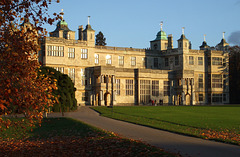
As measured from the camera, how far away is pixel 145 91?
6216 centimetres

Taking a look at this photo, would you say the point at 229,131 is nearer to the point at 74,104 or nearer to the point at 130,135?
the point at 130,135

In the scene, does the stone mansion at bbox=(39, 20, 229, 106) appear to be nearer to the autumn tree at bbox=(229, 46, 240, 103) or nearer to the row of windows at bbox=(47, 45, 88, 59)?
the row of windows at bbox=(47, 45, 88, 59)

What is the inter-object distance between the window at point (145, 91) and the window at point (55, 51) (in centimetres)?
1488

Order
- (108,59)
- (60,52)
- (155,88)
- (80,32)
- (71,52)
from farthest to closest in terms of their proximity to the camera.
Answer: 1. (80,32)
2. (155,88)
3. (108,59)
4. (71,52)
5. (60,52)

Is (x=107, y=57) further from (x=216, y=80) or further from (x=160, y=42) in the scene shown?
(x=216, y=80)

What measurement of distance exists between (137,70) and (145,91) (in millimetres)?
4048

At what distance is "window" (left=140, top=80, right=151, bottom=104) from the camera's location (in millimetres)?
61594

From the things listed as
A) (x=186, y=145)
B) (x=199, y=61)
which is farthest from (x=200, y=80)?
(x=186, y=145)

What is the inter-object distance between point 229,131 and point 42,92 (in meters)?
12.0

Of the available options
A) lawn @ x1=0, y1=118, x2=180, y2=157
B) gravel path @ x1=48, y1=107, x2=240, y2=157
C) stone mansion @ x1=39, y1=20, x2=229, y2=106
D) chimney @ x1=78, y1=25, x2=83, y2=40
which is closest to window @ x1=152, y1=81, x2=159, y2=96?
stone mansion @ x1=39, y1=20, x2=229, y2=106

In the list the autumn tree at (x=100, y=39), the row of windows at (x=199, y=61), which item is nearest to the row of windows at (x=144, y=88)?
the row of windows at (x=199, y=61)

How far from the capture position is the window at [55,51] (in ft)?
180

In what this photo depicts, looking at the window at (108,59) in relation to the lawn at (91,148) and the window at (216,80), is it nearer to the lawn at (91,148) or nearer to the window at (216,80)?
the window at (216,80)

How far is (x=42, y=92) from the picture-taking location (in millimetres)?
12141
